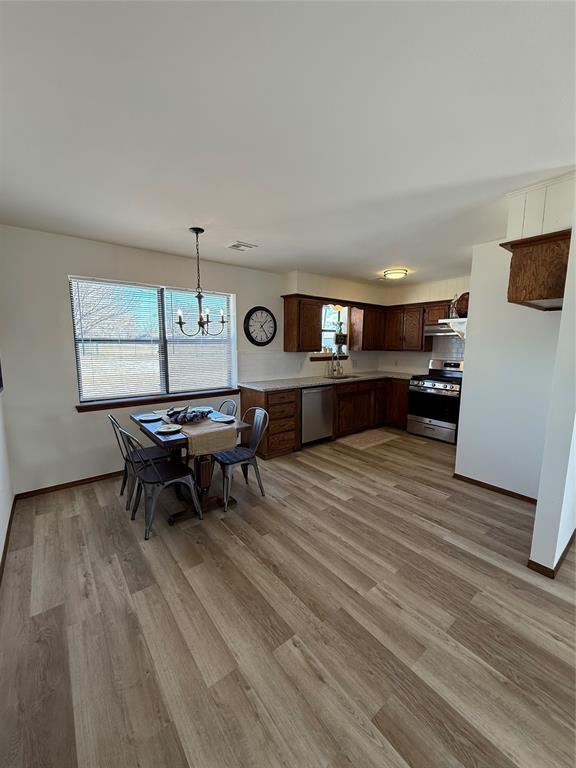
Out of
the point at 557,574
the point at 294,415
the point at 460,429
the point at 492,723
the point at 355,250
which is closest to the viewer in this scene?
the point at 492,723

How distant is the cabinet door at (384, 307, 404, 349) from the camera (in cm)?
573

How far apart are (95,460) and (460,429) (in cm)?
402

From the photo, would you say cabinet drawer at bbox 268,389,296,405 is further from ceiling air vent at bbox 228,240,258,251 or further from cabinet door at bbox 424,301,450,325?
cabinet door at bbox 424,301,450,325

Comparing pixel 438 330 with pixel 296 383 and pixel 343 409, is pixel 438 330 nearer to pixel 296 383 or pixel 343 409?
pixel 343 409

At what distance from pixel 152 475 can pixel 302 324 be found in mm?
3020

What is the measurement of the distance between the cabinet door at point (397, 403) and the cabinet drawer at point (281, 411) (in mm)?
2181

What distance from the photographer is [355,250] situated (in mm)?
3557

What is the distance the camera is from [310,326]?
475 centimetres

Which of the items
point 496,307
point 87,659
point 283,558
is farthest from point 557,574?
point 87,659

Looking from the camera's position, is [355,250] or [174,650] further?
[355,250]

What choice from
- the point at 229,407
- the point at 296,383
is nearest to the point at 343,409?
the point at 296,383

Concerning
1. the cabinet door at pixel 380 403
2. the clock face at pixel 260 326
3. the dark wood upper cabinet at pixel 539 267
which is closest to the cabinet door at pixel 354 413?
the cabinet door at pixel 380 403

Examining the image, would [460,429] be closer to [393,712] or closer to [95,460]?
[393,712]

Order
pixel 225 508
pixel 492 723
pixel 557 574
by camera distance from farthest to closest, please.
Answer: pixel 225 508
pixel 557 574
pixel 492 723
